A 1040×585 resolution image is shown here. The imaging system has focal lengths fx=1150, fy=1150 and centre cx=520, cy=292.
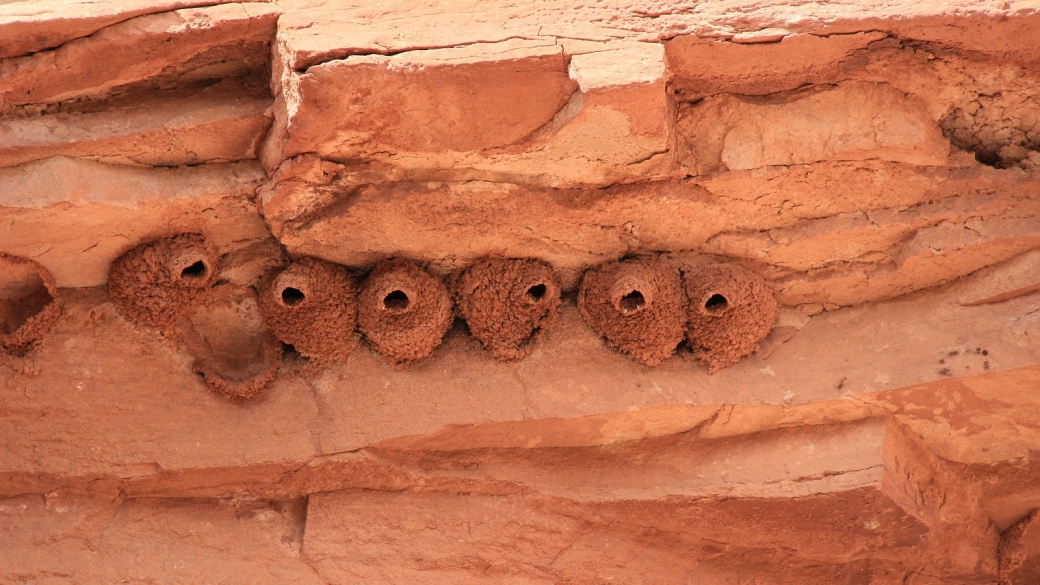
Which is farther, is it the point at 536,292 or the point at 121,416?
the point at 536,292

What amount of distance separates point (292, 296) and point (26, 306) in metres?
1.05

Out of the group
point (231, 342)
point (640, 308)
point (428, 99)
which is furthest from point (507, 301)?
point (231, 342)

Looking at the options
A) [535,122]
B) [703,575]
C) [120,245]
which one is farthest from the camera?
[703,575]

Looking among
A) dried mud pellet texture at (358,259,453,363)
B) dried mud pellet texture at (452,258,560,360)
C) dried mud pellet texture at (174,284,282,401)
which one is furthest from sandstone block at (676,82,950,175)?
dried mud pellet texture at (174,284,282,401)

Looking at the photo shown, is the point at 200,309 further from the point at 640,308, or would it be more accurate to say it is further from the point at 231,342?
the point at 640,308

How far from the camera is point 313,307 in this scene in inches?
181

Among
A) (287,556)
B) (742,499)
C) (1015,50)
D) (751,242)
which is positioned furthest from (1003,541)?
(287,556)

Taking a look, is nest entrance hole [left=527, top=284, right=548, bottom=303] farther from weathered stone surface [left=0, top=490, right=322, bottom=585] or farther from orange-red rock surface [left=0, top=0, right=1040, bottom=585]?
weathered stone surface [left=0, top=490, right=322, bottom=585]

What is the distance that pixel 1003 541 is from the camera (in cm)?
500

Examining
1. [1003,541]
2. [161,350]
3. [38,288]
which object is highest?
[38,288]

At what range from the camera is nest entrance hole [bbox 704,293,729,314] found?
15.2 ft

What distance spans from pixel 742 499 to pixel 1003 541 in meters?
1.29

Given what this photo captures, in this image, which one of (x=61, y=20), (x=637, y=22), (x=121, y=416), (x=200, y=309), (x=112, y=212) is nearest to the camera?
(x=61, y=20)

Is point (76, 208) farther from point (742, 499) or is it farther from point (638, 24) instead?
point (742, 499)
